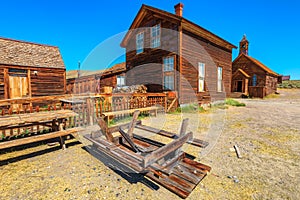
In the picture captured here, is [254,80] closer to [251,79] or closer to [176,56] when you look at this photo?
[251,79]

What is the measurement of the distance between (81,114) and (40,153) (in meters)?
2.25

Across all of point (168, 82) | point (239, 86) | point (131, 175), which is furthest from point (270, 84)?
point (131, 175)

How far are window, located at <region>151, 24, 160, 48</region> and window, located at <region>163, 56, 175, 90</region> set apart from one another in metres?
1.51

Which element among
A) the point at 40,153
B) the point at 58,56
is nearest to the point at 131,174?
the point at 40,153

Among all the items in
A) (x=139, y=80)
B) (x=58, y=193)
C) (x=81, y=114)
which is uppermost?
(x=139, y=80)

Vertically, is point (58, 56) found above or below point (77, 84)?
above

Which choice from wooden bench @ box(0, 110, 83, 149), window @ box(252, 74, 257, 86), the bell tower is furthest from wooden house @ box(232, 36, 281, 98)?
wooden bench @ box(0, 110, 83, 149)

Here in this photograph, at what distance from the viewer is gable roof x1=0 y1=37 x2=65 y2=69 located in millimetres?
10415

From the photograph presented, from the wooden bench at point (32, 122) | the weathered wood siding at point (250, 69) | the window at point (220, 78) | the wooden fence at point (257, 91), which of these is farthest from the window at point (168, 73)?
the weathered wood siding at point (250, 69)

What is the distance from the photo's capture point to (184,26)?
9.20 m

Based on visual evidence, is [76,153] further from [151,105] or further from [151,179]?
[151,105]

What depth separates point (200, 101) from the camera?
11.1 meters

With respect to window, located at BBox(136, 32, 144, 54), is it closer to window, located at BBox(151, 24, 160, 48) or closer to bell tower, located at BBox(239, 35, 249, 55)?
window, located at BBox(151, 24, 160, 48)

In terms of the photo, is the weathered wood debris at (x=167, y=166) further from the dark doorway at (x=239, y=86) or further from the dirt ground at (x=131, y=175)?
the dark doorway at (x=239, y=86)
